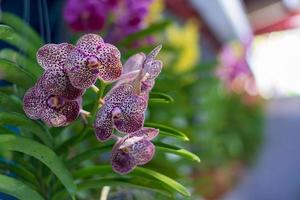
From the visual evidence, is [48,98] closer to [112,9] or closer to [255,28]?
[112,9]

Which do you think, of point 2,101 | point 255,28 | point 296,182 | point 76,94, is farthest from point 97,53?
point 296,182

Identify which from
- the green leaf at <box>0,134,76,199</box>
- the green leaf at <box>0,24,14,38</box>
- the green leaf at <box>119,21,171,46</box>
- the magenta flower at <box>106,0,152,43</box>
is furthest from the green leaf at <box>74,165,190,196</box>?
the magenta flower at <box>106,0,152,43</box>

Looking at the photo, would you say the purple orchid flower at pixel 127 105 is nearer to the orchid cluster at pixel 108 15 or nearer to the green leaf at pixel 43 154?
the green leaf at pixel 43 154

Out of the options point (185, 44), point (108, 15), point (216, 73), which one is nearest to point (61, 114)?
point (108, 15)

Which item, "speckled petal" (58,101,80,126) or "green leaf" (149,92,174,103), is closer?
"speckled petal" (58,101,80,126)

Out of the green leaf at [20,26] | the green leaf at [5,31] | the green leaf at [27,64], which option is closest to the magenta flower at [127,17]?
the green leaf at [20,26]

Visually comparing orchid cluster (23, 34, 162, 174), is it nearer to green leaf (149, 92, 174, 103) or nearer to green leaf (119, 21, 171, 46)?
green leaf (149, 92, 174, 103)

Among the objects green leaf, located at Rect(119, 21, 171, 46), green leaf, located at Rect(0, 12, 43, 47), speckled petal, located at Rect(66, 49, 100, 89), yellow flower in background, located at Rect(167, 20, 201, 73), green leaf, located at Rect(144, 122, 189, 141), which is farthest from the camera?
yellow flower in background, located at Rect(167, 20, 201, 73)
